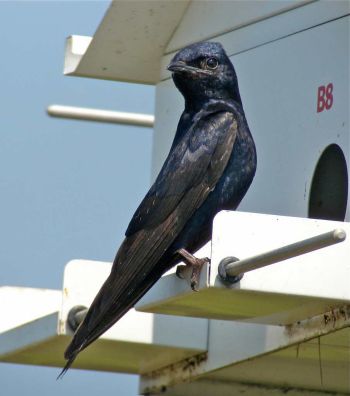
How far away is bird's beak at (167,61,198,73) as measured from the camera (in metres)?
6.02

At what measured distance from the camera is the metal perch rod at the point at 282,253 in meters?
4.48

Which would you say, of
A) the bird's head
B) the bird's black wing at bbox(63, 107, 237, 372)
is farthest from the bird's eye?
the bird's black wing at bbox(63, 107, 237, 372)

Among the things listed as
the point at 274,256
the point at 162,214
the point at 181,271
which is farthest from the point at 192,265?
the point at 274,256

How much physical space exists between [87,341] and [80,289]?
3.21ft

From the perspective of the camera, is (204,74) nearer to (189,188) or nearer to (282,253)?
(189,188)

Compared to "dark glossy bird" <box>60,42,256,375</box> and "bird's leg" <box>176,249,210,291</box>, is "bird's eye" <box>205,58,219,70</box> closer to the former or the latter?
"dark glossy bird" <box>60,42,256,375</box>

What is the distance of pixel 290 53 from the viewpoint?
6492 millimetres

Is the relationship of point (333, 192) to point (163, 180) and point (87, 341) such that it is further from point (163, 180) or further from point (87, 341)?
point (87, 341)

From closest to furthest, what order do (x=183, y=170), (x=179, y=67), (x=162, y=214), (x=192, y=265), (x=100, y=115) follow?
1. (x=192, y=265)
2. (x=162, y=214)
3. (x=183, y=170)
4. (x=179, y=67)
5. (x=100, y=115)

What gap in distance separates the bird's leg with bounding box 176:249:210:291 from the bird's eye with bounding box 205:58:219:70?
2.82ft

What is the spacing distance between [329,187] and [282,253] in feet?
5.34

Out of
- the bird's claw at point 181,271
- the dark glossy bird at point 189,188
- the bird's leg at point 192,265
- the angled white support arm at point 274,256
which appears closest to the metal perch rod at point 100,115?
the dark glossy bird at point 189,188

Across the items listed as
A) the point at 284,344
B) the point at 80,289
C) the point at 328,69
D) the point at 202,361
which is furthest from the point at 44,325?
the point at 328,69

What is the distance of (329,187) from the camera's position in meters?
6.24
